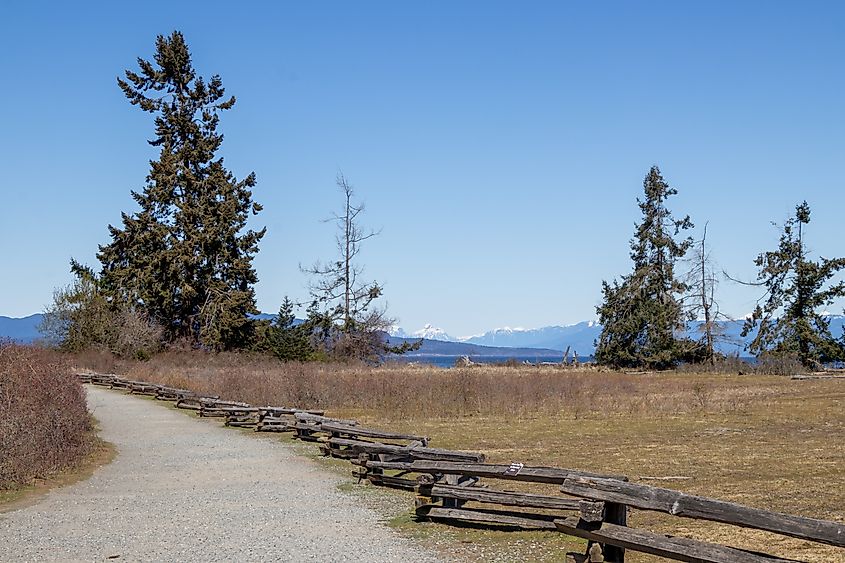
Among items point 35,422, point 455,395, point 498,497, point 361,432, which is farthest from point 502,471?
point 455,395

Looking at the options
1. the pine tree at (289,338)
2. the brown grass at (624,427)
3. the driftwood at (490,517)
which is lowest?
the driftwood at (490,517)

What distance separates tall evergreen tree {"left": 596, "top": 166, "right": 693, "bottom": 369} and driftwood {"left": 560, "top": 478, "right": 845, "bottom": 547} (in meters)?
56.1

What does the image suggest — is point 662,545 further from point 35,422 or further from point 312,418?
point 312,418

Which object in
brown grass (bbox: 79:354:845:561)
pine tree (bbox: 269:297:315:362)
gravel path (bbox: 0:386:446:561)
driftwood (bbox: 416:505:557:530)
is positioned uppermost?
pine tree (bbox: 269:297:315:362)

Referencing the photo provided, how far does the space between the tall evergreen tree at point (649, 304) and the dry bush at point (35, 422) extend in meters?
49.5

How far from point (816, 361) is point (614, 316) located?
16024mm

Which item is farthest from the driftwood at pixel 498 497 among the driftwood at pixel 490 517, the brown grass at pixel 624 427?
the brown grass at pixel 624 427

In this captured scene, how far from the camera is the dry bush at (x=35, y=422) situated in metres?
14.4

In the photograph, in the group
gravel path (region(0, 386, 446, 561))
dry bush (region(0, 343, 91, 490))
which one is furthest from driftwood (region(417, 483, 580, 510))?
dry bush (region(0, 343, 91, 490))

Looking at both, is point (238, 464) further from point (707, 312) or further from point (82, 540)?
point (707, 312)

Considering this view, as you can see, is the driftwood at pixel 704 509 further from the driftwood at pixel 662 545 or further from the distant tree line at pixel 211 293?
the distant tree line at pixel 211 293

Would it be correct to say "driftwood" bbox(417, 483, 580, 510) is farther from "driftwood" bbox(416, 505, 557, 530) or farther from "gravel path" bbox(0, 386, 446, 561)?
"gravel path" bbox(0, 386, 446, 561)

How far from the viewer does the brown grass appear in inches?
441

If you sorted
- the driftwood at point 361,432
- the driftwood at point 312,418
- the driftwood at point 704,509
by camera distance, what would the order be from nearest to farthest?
the driftwood at point 704,509, the driftwood at point 361,432, the driftwood at point 312,418
